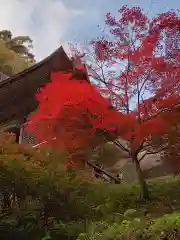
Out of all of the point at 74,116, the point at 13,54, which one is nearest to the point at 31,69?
the point at 74,116

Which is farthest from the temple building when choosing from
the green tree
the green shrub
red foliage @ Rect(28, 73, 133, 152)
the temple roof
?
the green tree

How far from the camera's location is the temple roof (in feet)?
47.0

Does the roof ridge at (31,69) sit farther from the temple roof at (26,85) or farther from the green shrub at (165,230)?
the green shrub at (165,230)

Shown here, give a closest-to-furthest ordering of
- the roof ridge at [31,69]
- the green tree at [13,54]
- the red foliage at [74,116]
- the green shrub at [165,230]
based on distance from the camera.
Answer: the green shrub at [165,230]
the red foliage at [74,116]
the roof ridge at [31,69]
the green tree at [13,54]

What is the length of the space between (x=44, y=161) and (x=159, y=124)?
3820mm

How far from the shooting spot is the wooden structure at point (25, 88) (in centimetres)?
1438

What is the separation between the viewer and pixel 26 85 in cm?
1491

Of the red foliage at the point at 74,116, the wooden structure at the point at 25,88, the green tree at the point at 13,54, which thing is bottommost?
the red foliage at the point at 74,116

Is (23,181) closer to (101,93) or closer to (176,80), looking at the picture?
(101,93)

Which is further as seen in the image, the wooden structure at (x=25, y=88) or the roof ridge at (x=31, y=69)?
the wooden structure at (x=25, y=88)

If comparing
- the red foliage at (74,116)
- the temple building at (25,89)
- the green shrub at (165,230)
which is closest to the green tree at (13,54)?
the temple building at (25,89)

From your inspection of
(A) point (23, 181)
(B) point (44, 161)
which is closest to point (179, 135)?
(B) point (44, 161)

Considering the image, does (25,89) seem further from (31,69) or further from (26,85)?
(31,69)

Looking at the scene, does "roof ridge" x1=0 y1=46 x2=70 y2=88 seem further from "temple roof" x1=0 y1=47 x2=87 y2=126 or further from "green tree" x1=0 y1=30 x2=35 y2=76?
"green tree" x1=0 y1=30 x2=35 y2=76
